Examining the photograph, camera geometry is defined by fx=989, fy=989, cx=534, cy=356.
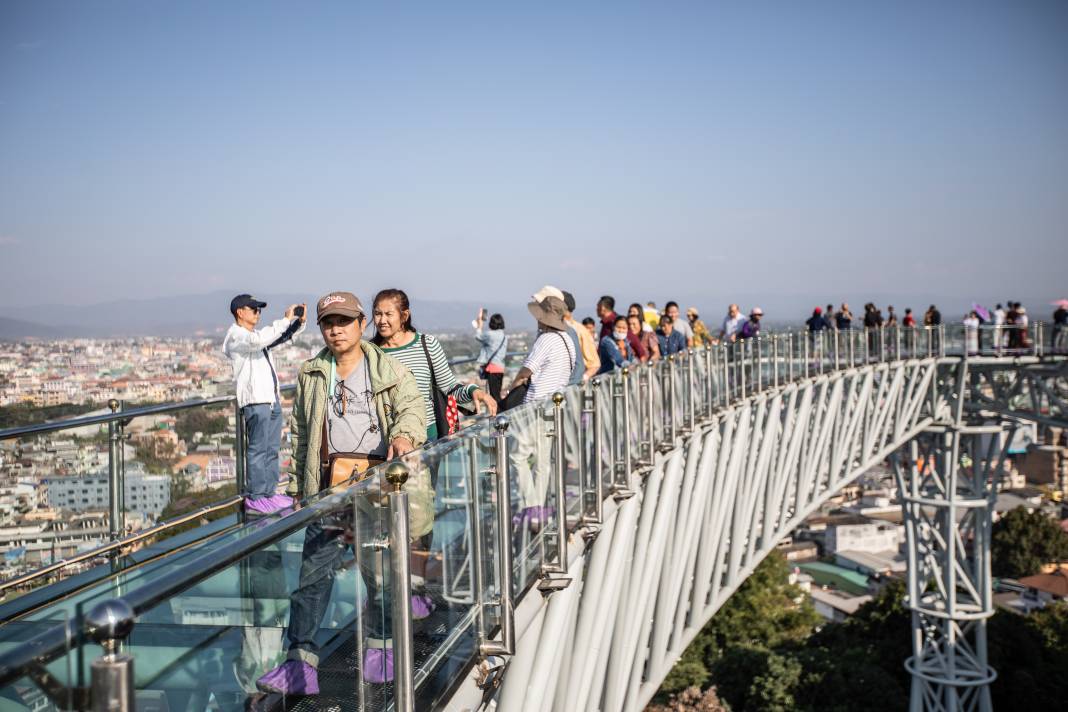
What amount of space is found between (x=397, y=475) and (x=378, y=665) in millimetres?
647

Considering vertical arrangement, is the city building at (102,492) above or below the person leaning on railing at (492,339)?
below

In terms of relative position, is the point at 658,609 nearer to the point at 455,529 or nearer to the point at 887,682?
the point at 455,529

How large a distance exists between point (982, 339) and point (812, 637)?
60.3 ft

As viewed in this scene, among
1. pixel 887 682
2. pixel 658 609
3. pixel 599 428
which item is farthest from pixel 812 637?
pixel 599 428

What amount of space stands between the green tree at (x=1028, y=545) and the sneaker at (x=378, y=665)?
2932 inches

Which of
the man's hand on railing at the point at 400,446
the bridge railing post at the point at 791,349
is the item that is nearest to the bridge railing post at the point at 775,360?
the bridge railing post at the point at 791,349

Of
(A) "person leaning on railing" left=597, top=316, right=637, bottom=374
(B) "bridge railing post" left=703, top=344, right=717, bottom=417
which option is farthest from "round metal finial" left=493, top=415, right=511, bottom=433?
(B) "bridge railing post" left=703, top=344, right=717, bottom=417

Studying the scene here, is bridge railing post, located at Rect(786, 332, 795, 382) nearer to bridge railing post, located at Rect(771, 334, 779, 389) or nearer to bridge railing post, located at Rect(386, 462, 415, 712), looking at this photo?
bridge railing post, located at Rect(771, 334, 779, 389)

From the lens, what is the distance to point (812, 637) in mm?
39906

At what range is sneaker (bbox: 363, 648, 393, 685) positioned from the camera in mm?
3033

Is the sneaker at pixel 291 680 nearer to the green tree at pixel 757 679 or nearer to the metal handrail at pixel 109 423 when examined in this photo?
the metal handrail at pixel 109 423

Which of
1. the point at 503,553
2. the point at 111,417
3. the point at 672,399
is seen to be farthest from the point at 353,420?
the point at 672,399

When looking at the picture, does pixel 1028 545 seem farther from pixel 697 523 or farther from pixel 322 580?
pixel 322 580

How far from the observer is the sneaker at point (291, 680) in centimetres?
254
